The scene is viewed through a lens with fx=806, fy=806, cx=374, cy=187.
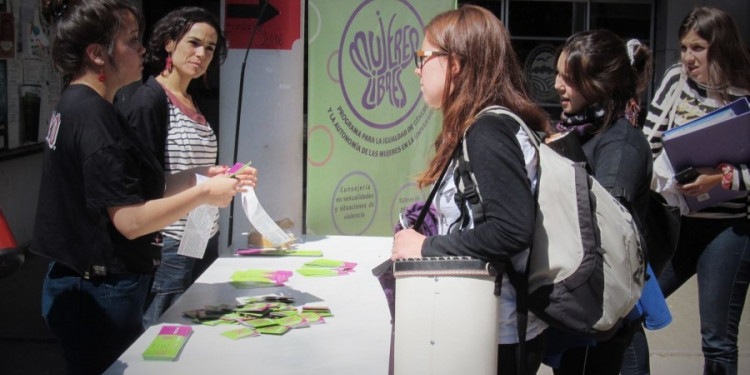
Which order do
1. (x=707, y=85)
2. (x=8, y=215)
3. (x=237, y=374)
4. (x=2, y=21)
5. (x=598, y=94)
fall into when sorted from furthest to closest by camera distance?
1. (x=8, y=215)
2. (x=2, y=21)
3. (x=707, y=85)
4. (x=598, y=94)
5. (x=237, y=374)

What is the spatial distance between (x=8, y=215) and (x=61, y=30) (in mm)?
4780

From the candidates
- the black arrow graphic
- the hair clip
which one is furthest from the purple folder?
the black arrow graphic

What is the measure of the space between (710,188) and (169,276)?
2203mm

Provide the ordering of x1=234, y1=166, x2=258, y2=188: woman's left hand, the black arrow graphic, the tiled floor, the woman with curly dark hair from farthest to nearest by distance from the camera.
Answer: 1. the tiled floor
2. the black arrow graphic
3. x1=234, y1=166, x2=258, y2=188: woman's left hand
4. the woman with curly dark hair

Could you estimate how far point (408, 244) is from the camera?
6.55ft

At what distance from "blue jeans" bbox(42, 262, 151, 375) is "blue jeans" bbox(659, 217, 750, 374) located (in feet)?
7.64

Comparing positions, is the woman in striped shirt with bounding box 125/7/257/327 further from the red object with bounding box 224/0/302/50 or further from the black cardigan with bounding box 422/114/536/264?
the black cardigan with bounding box 422/114/536/264

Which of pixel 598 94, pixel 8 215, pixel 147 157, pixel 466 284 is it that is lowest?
pixel 8 215

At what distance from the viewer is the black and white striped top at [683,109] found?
11.0 ft

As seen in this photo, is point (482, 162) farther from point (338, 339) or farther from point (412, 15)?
point (412, 15)

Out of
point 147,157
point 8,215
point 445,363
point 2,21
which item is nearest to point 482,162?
point 445,363

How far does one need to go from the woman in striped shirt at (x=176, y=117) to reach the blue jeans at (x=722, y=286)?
2.02 metres

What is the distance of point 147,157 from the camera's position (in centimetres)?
229

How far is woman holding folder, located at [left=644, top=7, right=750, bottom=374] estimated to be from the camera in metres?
3.30
